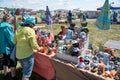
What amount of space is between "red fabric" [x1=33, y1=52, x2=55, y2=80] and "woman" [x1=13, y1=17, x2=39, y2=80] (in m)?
0.57

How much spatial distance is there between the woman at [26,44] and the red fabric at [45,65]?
57 centimetres

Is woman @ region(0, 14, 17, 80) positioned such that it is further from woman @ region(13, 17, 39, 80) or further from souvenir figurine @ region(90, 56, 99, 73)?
souvenir figurine @ region(90, 56, 99, 73)

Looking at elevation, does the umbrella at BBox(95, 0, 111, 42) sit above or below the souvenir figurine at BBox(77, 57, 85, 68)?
above

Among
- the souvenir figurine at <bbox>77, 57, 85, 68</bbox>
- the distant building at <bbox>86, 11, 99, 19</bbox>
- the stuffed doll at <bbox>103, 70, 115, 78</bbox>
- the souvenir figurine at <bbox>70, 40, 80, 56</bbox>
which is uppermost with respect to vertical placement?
the souvenir figurine at <bbox>70, 40, 80, 56</bbox>

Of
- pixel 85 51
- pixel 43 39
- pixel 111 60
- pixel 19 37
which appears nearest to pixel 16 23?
pixel 43 39

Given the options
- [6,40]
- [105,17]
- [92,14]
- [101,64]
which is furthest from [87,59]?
[92,14]

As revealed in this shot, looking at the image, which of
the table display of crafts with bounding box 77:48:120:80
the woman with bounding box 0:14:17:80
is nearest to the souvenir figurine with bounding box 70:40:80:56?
the table display of crafts with bounding box 77:48:120:80

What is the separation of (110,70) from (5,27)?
232 cm

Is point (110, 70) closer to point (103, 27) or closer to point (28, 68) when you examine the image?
point (28, 68)

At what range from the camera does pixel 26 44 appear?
11.5 feet

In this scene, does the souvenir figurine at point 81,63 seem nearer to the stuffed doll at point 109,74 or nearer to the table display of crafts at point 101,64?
the table display of crafts at point 101,64

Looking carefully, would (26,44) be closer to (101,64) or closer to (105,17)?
(101,64)

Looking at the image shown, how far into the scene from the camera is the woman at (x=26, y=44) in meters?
3.43

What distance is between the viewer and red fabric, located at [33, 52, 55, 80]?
4.13 metres
